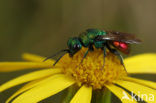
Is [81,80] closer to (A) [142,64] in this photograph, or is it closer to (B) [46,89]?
(B) [46,89]

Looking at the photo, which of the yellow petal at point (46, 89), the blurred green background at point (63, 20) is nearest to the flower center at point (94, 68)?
the yellow petal at point (46, 89)

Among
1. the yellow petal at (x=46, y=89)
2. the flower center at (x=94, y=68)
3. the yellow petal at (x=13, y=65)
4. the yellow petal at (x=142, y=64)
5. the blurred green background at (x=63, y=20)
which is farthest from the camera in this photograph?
the blurred green background at (x=63, y=20)

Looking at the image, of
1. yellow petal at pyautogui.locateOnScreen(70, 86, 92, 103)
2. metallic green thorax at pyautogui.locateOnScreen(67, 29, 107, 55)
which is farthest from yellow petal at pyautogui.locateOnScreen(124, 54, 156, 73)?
yellow petal at pyautogui.locateOnScreen(70, 86, 92, 103)

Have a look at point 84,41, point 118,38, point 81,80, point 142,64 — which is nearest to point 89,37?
point 84,41

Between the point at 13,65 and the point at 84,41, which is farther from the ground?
the point at 84,41

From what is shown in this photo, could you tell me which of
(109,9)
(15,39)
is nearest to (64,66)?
(15,39)

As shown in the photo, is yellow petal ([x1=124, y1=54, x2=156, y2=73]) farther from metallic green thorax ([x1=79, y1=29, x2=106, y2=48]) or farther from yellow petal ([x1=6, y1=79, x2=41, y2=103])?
yellow petal ([x1=6, y1=79, x2=41, y2=103])

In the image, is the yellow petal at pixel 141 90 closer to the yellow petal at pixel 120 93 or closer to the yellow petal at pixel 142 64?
the yellow petal at pixel 120 93

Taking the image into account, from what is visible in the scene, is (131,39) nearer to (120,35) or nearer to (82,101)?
(120,35)
